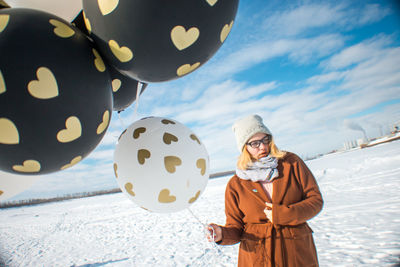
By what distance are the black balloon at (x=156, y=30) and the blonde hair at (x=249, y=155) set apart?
2.41 ft

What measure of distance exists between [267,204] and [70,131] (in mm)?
1008

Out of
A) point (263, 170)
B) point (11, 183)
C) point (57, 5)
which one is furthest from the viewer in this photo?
point (263, 170)

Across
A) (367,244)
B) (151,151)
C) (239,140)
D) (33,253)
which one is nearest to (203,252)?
(367,244)

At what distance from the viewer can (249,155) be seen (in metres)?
1.36

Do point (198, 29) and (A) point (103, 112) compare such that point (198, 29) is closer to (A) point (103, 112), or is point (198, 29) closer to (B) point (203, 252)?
(A) point (103, 112)

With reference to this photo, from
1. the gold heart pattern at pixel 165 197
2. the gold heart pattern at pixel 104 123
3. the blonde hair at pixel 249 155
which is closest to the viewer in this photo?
the gold heart pattern at pixel 104 123

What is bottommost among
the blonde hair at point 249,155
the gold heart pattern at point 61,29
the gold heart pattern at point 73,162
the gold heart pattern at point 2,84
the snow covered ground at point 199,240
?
the snow covered ground at point 199,240

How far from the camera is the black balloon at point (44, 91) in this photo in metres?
0.64

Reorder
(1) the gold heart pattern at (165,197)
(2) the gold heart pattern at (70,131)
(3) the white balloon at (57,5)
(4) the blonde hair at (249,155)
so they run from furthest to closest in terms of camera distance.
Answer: (4) the blonde hair at (249,155) → (1) the gold heart pattern at (165,197) → (3) the white balloon at (57,5) → (2) the gold heart pattern at (70,131)

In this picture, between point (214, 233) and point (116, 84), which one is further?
point (214, 233)

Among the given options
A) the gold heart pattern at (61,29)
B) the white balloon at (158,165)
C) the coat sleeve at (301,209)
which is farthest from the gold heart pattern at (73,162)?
the coat sleeve at (301,209)

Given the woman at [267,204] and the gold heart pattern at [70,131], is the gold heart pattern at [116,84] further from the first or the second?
the woman at [267,204]

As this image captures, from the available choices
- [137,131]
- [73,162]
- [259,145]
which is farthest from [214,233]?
[73,162]

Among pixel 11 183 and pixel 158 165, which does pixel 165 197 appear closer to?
pixel 158 165
